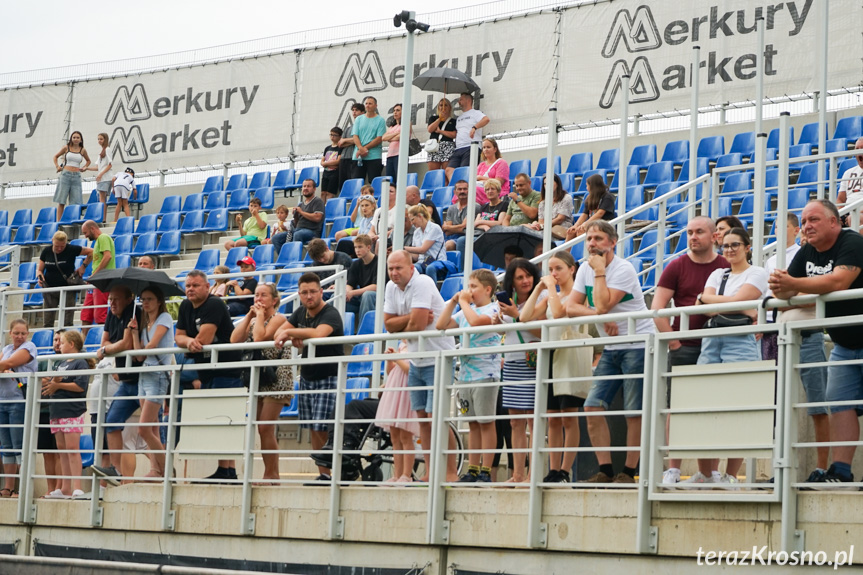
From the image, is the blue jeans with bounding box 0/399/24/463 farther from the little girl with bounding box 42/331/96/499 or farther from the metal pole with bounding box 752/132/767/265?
→ the metal pole with bounding box 752/132/767/265

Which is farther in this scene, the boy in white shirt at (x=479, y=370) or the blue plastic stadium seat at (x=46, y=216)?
the blue plastic stadium seat at (x=46, y=216)

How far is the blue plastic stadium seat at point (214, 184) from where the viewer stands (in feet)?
74.4

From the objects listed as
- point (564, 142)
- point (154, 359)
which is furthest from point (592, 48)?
point (154, 359)

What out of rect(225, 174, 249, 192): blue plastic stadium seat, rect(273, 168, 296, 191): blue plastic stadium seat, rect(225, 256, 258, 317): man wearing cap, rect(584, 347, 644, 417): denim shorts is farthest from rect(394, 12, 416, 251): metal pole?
rect(225, 174, 249, 192): blue plastic stadium seat

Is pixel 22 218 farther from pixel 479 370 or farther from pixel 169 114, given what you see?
pixel 479 370

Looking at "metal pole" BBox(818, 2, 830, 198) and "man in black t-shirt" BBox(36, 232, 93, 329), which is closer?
"metal pole" BBox(818, 2, 830, 198)

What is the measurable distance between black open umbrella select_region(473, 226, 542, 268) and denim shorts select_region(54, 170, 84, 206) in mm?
13505

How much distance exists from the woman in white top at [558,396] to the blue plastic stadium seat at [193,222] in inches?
502

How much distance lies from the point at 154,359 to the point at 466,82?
993 centimetres

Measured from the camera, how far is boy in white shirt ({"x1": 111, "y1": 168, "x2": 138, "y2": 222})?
74.5ft

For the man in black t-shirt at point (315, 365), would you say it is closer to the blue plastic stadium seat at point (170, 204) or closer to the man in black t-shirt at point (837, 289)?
the man in black t-shirt at point (837, 289)

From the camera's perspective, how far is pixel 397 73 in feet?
69.9

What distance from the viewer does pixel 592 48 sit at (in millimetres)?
19219

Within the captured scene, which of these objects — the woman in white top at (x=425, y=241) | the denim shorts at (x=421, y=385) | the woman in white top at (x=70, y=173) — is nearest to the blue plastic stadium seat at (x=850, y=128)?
the woman in white top at (x=425, y=241)
